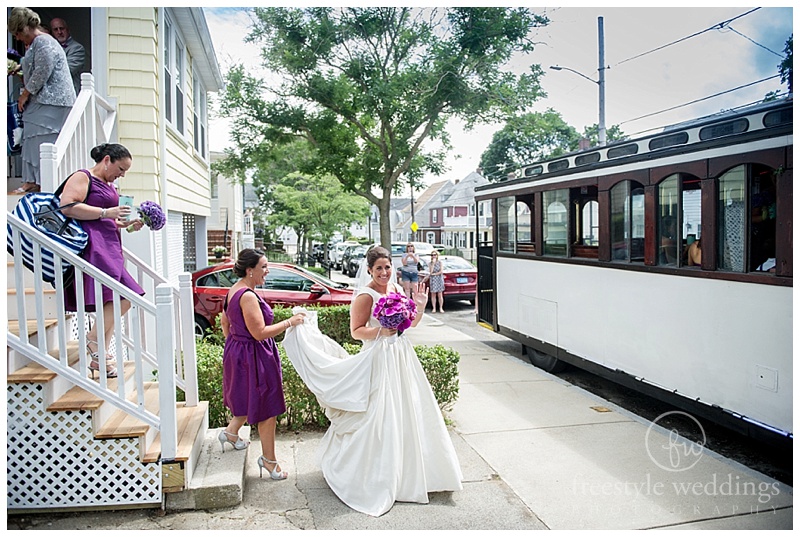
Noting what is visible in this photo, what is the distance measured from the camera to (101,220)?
12.9ft

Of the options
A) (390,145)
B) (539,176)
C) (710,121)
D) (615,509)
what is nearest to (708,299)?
(710,121)

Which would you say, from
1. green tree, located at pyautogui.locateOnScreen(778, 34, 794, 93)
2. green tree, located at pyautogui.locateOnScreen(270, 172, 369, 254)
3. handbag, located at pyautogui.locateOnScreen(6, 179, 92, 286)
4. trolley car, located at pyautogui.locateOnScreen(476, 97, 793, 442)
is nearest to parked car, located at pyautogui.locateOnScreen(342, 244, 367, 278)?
green tree, located at pyautogui.locateOnScreen(270, 172, 369, 254)

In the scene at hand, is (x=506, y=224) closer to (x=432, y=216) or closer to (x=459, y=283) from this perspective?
(x=459, y=283)

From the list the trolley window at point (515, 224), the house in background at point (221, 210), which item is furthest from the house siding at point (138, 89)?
the house in background at point (221, 210)

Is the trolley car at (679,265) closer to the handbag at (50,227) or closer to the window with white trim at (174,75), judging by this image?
the handbag at (50,227)

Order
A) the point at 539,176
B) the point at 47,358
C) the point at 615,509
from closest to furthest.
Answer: the point at 47,358, the point at 615,509, the point at 539,176

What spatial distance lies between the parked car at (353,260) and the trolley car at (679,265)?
1865 cm

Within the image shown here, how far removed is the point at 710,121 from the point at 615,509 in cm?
358

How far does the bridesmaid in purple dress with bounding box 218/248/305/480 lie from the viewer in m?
3.97

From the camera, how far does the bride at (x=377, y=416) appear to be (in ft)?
12.9

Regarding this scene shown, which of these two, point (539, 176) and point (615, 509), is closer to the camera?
point (615, 509)

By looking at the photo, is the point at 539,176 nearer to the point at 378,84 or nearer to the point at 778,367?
the point at 778,367

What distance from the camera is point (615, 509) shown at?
3.93 metres

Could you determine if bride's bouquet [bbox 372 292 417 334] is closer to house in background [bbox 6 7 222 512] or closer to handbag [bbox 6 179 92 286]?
house in background [bbox 6 7 222 512]
